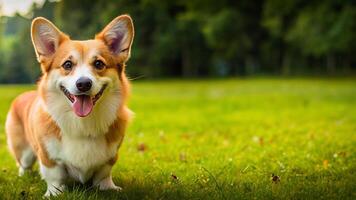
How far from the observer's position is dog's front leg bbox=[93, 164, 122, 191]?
4.38 meters

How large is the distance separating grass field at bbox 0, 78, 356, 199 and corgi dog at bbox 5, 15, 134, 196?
0.24m

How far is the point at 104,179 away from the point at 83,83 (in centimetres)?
106

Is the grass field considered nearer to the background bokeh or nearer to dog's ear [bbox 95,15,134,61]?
dog's ear [bbox 95,15,134,61]

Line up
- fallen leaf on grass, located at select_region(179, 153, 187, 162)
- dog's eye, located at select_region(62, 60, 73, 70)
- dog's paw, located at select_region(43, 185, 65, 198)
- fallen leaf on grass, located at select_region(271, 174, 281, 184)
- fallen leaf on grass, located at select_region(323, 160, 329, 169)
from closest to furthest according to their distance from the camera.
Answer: dog's eye, located at select_region(62, 60, 73, 70) → dog's paw, located at select_region(43, 185, 65, 198) → fallen leaf on grass, located at select_region(271, 174, 281, 184) → fallen leaf on grass, located at select_region(323, 160, 329, 169) → fallen leaf on grass, located at select_region(179, 153, 187, 162)

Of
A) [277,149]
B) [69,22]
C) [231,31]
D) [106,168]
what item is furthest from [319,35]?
[106,168]

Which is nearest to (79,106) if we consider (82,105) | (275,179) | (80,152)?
(82,105)

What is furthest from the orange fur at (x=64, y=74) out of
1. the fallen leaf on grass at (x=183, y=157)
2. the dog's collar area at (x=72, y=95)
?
the fallen leaf on grass at (x=183, y=157)

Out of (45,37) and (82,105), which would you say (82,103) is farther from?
(45,37)

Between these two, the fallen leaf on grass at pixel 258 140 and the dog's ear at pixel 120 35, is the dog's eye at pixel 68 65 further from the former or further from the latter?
the fallen leaf on grass at pixel 258 140

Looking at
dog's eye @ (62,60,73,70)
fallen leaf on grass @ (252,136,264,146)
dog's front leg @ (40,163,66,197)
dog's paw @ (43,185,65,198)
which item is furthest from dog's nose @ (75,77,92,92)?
fallen leaf on grass @ (252,136,264,146)

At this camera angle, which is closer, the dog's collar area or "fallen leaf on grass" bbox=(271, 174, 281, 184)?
the dog's collar area

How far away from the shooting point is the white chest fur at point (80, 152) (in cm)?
414

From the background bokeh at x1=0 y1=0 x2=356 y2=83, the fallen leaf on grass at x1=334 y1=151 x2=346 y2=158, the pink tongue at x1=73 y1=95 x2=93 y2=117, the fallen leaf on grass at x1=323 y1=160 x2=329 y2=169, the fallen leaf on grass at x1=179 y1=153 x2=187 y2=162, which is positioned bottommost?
the background bokeh at x1=0 y1=0 x2=356 y2=83

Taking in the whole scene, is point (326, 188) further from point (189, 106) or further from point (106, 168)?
point (189, 106)
